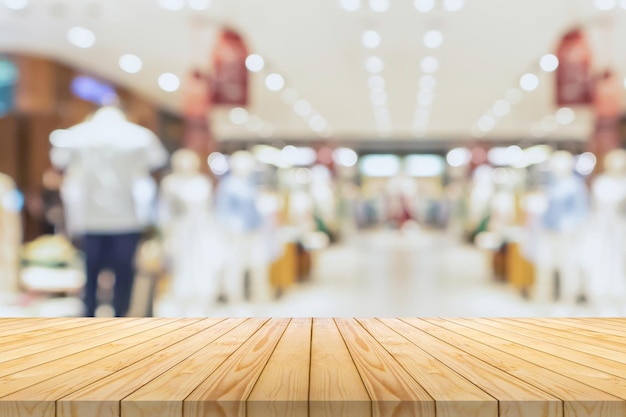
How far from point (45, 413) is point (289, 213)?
889cm

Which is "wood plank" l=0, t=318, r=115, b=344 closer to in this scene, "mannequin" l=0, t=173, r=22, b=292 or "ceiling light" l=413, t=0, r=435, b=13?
"mannequin" l=0, t=173, r=22, b=292

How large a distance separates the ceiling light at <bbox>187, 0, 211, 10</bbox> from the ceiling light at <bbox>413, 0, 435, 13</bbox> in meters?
2.27

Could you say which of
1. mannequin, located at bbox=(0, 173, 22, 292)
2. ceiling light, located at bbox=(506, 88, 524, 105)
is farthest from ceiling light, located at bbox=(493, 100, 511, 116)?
mannequin, located at bbox=(0, 173, 22, 292)

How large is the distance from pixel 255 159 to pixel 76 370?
733cm

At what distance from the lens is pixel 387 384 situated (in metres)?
1.18

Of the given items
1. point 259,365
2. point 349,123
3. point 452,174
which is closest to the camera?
point 259,365

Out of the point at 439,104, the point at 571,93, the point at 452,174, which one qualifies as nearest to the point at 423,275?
the point at 571,93

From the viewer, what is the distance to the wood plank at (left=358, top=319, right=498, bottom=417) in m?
1.07

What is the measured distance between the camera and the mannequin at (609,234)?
20.4 feet

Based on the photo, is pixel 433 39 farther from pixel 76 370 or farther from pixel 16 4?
pixel 76 370

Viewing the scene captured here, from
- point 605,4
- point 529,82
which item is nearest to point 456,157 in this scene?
point 529,82

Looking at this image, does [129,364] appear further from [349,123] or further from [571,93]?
[349,123]

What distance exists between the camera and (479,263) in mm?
11906

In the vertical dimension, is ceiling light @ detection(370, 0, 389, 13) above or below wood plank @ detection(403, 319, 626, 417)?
above
